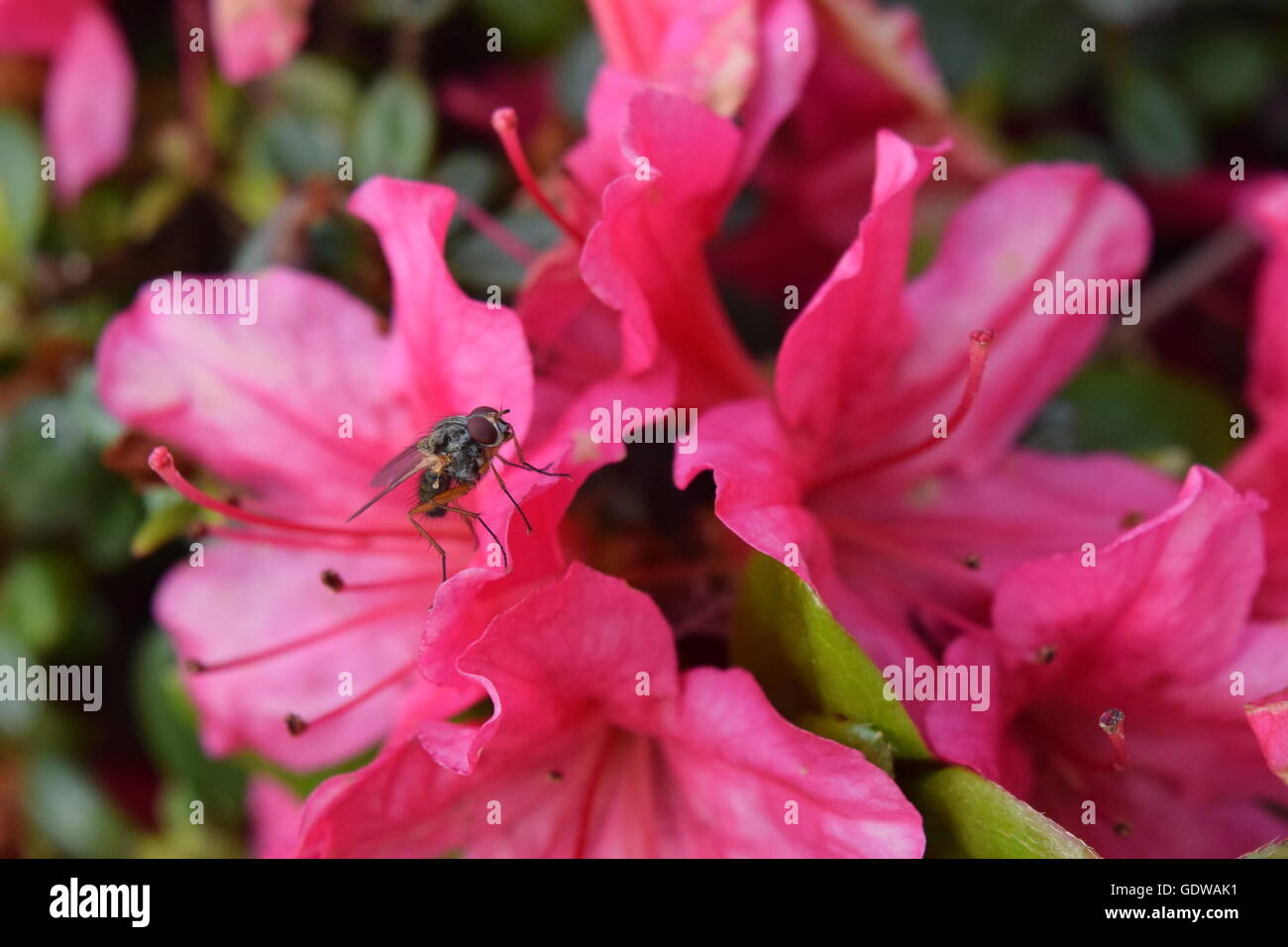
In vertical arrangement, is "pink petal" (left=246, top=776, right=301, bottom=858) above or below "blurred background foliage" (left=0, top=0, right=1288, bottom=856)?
below

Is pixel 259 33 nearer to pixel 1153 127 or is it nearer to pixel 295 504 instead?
pixel 295 504

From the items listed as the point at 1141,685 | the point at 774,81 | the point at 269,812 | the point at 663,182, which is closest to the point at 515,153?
the point at 663,182

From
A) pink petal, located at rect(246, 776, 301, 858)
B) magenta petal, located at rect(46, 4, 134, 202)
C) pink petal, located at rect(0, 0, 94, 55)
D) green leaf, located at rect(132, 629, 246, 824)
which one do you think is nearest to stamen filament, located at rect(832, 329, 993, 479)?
pink petal, located at rect(246, 776, 301, 858)

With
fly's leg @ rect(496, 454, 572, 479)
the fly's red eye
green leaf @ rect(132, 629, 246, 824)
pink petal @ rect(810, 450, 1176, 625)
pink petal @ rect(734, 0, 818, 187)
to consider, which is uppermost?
pink petal @ rect(734, 0, 818, 187)

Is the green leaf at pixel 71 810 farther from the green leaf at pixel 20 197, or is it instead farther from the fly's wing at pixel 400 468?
the fly's wing at pixel 400 468

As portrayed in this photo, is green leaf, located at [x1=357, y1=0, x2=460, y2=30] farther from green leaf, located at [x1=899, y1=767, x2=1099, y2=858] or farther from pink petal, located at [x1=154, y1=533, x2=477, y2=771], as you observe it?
green leaf, located at [x1=899, y1=767, x2=1099, y2=858]

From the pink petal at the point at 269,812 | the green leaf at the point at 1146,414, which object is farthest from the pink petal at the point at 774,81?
the pink petal at the point at 269,812
